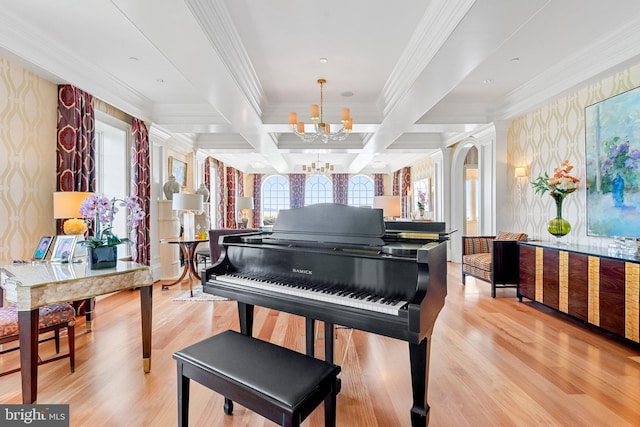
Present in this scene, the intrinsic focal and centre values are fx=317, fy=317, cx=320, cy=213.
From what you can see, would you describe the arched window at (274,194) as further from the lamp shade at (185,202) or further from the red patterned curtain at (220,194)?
the lamp shade at (185,202)

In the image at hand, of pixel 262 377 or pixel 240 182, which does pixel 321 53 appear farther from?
pixel 240 182

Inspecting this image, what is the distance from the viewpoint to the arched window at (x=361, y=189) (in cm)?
1280

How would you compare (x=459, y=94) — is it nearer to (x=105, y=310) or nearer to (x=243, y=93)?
(x=243, y=93)

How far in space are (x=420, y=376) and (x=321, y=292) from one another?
24.6 inches

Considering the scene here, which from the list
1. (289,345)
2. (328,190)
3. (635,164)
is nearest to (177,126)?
(289,345)

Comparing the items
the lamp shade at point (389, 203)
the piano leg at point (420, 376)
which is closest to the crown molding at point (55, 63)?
the piano leg at point (420, 376)

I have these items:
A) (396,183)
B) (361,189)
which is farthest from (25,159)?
(361,189)

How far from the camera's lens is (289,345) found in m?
2.80

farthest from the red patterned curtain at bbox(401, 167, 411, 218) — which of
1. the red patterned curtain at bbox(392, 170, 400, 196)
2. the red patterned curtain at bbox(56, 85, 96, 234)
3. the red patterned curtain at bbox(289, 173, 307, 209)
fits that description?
the red patterned curtain at bbox(56, 85, 96, 234)

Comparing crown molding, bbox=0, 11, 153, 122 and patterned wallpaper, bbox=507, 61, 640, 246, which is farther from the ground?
crown molding, bbox=0, 11, 153, 122

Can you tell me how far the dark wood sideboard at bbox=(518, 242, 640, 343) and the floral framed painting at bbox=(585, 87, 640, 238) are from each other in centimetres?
39

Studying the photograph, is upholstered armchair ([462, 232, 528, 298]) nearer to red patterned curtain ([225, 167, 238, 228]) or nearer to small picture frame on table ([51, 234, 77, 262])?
small picture frame on table ([51, 234, 77, 262])

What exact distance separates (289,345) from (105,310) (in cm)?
250

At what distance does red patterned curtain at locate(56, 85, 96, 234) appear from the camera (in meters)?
3.52
